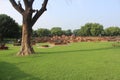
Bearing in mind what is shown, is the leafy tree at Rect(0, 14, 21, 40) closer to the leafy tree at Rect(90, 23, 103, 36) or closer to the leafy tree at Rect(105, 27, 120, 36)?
the leafy tree at Rect(90, 23, 103, 36)

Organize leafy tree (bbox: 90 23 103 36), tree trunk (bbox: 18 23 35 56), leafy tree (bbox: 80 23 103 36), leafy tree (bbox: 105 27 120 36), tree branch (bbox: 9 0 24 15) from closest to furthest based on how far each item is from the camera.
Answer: tree trunk (bbox: 18 23 35 56), tree branch (bbox: 9 0 24 15), leafy tree (bbox: 90 23 103 36), leafy tree (bbox: 80 23 103 36), leafy tree (bbox: 105 27 120 36)

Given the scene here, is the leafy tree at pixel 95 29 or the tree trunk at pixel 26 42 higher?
the leafy tree at pixel 95 29

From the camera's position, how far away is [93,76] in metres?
12.0

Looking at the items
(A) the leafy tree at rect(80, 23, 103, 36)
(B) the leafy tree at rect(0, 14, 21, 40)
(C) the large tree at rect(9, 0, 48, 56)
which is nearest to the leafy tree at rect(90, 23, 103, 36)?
(A) the leafy tree at rect(80, 23, 103, 36)

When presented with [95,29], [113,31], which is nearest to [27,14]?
[95,29]

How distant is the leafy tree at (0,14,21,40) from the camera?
70.2 m

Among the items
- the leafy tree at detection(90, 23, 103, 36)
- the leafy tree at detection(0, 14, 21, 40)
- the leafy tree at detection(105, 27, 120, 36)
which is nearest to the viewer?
the leafy tree at detection(0, 14, 21, 40)

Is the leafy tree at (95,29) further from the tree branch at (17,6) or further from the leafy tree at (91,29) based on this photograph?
the tree branch at (17,6)

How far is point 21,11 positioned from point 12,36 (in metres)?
47.7

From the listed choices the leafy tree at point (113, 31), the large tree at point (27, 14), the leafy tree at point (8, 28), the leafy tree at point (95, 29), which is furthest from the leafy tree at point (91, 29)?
the large tree at point (27, 14)

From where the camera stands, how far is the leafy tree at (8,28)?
70250mm

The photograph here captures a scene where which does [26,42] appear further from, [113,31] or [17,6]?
[113,31]

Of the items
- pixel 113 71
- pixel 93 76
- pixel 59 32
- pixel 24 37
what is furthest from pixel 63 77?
pixel 59 32

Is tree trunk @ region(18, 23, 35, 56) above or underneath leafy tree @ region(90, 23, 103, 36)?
underneath
